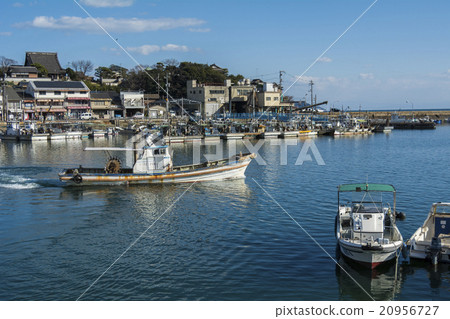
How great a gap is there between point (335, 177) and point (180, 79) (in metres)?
80.6

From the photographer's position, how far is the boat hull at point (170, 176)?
106ft

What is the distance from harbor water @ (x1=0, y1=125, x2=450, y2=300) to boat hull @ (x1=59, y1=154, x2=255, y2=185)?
1.87 feet

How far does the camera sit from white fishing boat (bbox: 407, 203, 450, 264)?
16750 mm

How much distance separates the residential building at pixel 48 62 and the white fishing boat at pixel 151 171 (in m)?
79.5

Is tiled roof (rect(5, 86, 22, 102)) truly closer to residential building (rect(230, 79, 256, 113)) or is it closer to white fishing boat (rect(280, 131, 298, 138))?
residential building (rect(230, 79, 256, 113))

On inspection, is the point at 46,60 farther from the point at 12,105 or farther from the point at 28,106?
the point at 12,105

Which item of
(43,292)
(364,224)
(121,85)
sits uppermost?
(121,85)

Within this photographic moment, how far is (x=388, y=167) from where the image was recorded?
43.2m

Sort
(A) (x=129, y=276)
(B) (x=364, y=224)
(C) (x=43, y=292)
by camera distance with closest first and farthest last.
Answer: (C) (x=43, y=292), (A) (x=129, y=276), (B) (x=364, y=224)

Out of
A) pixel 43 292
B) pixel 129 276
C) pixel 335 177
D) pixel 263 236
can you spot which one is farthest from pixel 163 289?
pixel 335 177

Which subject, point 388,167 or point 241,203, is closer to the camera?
point 241,203

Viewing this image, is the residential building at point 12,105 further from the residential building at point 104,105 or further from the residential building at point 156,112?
the residential building at point 156,112

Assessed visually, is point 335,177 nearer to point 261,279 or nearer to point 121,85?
point 261,279

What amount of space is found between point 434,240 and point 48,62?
350 ft
